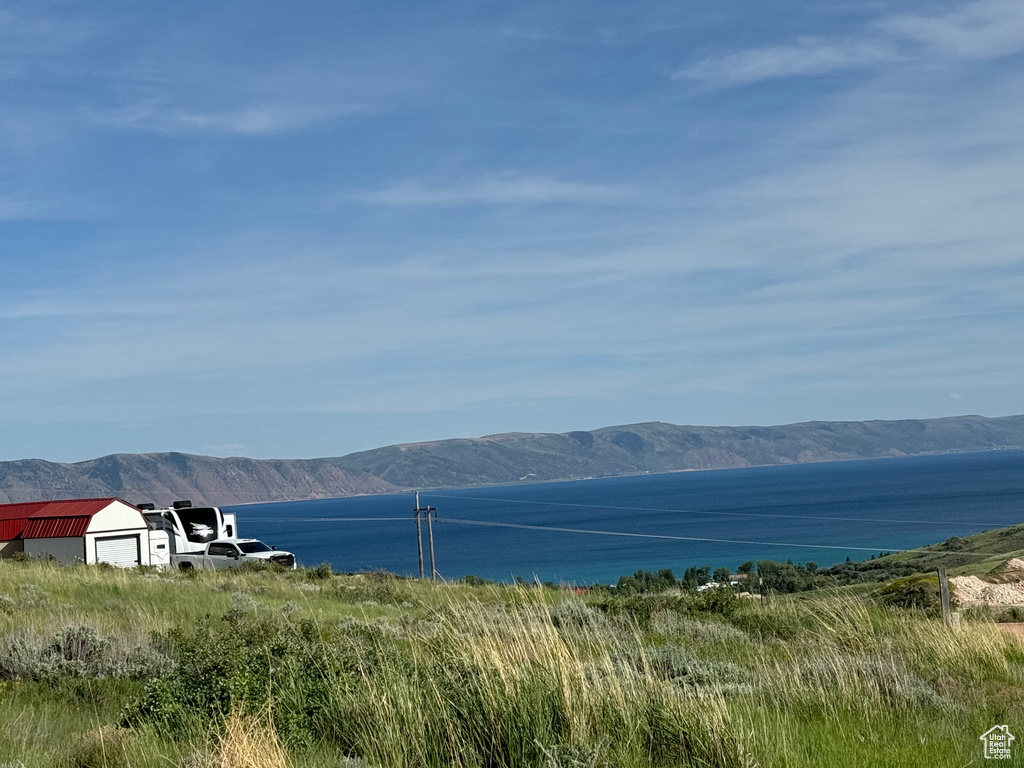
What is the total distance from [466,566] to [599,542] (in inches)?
1040

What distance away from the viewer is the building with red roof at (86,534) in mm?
37625

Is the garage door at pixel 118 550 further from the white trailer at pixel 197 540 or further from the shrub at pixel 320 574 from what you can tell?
the shrub at pixel 320 574

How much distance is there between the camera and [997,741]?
6.65 meters

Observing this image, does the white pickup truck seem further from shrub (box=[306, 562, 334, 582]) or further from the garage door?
shrub (box=[306, 562, 334, 582])

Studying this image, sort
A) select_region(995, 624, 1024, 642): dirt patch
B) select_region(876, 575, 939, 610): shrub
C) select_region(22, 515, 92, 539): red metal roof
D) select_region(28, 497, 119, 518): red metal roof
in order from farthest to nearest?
select_region(28, 497, 119, 518): red metal roof
select_region(22, 515, 92, 539): red metal roof
select_region(876, 575, 939, 610): shrub
select_region(995, 624, 1024, 642): dirt patch

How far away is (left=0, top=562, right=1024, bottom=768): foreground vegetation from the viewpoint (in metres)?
6.04

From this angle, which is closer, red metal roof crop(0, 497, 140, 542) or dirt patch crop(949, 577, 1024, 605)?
dirt patch crop(949, 577, 1024, 605)

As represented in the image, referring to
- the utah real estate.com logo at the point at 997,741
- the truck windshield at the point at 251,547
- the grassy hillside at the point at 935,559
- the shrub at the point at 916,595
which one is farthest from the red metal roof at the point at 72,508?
the utah real estate.com logo at the point at 997,741

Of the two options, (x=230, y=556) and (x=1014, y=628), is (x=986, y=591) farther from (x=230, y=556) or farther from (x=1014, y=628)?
(x=230, y=556)

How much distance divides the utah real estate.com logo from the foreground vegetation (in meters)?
0.08

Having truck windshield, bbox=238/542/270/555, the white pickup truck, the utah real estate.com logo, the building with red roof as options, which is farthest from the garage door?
the utah real estate.com logo

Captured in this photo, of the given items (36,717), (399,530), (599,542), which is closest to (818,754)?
(36,717)

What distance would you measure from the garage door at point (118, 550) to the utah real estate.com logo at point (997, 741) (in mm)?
35719

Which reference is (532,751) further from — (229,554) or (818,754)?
(229,554)
